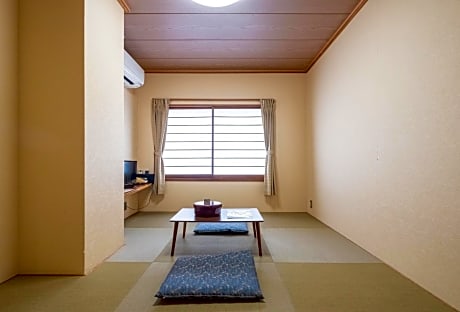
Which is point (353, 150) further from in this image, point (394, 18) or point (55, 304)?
point (55, 304)

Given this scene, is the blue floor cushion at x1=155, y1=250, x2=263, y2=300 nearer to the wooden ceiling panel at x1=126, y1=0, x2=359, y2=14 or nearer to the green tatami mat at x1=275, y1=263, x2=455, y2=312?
the green tatami mat at x1=275, y1=263, x2=455, y2=312

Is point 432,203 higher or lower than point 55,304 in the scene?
higher

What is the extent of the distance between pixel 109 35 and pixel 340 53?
2.68 meters

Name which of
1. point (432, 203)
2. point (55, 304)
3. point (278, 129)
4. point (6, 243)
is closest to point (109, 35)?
point (6, 243)

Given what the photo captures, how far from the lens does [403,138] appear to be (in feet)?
8.33

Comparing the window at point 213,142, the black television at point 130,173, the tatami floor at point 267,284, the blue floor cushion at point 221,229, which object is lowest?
the tatami floor at point 267,284

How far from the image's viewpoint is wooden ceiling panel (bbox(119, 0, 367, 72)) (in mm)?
3381

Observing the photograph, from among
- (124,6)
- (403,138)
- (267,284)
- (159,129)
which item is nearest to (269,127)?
(159,129)

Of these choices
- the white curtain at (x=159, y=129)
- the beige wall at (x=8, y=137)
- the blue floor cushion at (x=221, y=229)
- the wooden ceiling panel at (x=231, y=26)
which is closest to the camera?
the beige wall at (x=8, y=137)

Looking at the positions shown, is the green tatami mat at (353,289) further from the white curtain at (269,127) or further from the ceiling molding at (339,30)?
the white curtain at (269,127)

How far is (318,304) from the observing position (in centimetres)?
200

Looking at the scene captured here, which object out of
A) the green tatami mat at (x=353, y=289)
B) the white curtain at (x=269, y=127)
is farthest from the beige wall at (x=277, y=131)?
the green tatami mat at (x=353, y=289)

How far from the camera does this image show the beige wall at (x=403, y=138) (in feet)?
6.64

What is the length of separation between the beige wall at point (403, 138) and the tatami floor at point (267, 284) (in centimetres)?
24
